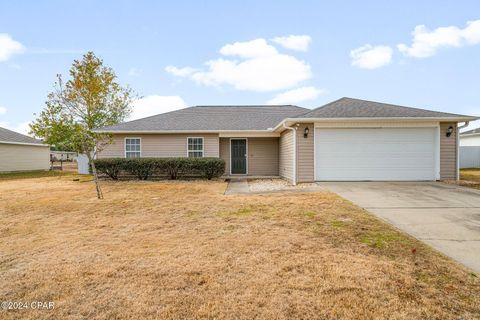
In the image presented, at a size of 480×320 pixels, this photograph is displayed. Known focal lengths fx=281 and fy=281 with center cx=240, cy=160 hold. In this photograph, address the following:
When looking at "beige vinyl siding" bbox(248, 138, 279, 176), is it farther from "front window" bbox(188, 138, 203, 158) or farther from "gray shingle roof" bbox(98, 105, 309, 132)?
"front window" bbox(188, 138, 203, 158)

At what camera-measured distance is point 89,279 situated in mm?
2881

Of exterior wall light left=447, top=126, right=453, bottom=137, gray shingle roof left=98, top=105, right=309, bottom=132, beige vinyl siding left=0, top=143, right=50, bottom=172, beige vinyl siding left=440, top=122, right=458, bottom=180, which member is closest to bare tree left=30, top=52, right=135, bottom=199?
beige vinyl siding left=0, top=143, right=50, bottom=172

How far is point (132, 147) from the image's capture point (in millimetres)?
14766

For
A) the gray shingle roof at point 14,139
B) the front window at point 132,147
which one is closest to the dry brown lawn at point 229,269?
the front window at point 132,147

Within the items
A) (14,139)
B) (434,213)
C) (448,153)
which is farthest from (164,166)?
(14,139)

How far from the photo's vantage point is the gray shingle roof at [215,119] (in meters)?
14.6

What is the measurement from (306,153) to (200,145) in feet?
20.0

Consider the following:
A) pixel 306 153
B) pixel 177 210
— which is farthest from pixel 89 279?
pixel 306 153

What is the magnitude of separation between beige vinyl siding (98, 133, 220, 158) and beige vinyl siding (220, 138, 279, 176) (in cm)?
79

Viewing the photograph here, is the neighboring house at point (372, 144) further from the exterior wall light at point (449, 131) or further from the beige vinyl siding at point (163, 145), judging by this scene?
the beige vinyl siding at point (163, 145)

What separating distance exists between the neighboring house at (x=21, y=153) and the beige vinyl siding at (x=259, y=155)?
16872 millimetres

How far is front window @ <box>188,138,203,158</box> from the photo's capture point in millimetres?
14759

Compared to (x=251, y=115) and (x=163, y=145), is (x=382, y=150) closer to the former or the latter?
(x=251, y=115)

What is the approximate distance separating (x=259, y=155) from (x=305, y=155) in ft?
15.5
